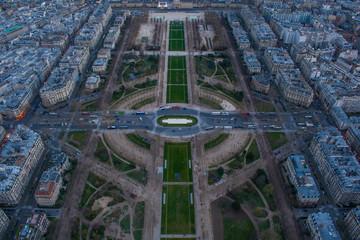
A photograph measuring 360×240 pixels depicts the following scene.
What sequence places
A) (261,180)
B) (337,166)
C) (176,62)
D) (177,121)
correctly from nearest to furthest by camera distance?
(337,166), (261,180), (177,121), (176,62)

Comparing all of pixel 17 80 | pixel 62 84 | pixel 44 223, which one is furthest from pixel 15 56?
pixel 44 223

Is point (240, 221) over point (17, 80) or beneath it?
beneath

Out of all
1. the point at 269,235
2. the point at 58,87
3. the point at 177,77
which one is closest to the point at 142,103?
the point at 177,77

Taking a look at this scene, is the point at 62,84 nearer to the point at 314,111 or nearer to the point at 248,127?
the point at 248,127

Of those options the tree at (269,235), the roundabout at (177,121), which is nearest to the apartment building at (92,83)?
the roundabout at (177,121)

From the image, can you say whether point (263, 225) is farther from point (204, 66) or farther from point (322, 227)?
point (204, 66)

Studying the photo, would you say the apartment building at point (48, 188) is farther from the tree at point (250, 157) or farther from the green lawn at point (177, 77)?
the green lawn at point (177, 77)
